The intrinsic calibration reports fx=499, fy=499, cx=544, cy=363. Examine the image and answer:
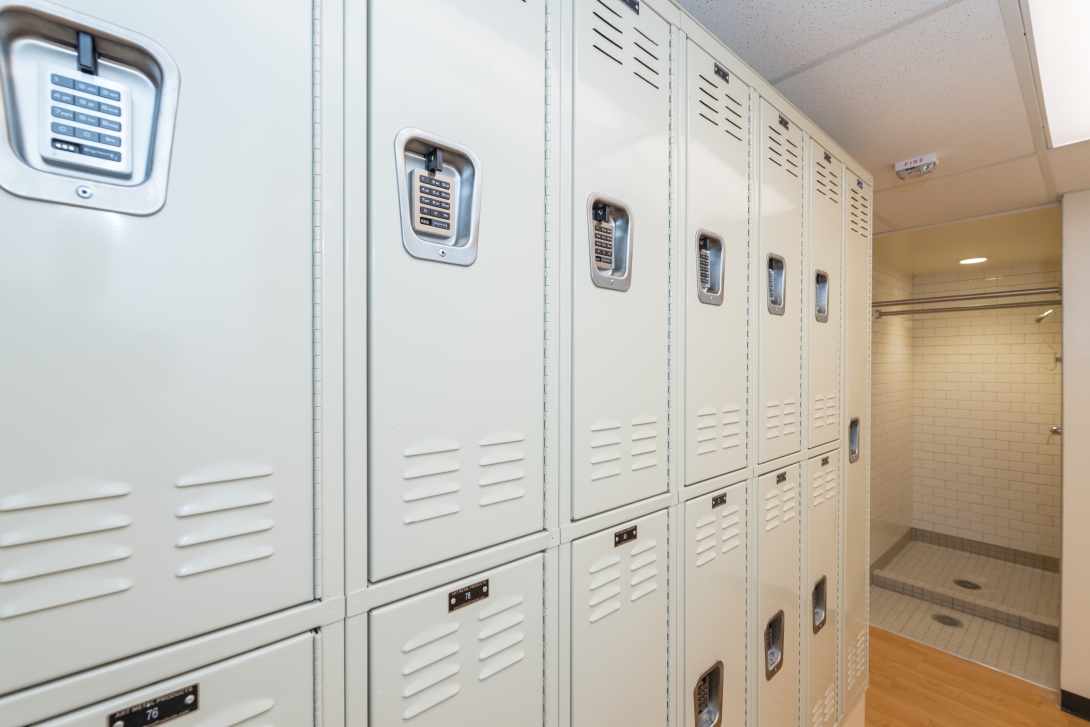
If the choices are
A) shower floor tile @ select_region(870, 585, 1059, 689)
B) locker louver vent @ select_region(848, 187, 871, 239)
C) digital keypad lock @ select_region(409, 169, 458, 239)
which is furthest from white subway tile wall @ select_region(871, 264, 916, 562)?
digital keypad lock @ select_region(409, 169, 458, 239)

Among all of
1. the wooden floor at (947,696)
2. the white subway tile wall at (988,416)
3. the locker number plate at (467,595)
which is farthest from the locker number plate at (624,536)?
the white subway tile wall at (988,416)

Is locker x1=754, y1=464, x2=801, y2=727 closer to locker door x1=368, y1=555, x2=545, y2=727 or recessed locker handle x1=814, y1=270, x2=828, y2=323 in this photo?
recessed locker handle x1=814, y1=270, x2=828, y2=323

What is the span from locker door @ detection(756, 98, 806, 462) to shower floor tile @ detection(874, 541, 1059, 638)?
3.05 meters

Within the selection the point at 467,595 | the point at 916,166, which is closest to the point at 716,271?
the point at 467,595

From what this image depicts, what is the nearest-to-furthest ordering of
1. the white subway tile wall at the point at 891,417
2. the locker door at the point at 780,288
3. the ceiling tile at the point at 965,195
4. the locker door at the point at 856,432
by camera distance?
the locker door at the point at 780,288 < the locker door at the point at 856,432 < the ceiling tile at the point at 965,195 < the white subway tile wall at the point at 891,417

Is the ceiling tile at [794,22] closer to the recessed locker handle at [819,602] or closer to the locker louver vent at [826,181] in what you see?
the locker louver vent at [826,181]

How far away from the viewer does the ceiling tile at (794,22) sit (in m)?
1.30

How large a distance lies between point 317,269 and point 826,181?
191cm

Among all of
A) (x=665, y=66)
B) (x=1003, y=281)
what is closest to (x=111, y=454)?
(x=665, y=66)

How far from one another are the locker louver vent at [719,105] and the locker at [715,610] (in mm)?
1007

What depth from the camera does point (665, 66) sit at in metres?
1.20

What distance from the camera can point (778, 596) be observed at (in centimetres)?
161

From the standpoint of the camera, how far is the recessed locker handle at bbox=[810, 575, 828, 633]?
6.07 ft

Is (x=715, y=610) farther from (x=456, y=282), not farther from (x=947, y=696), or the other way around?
(x=947, y=696)
